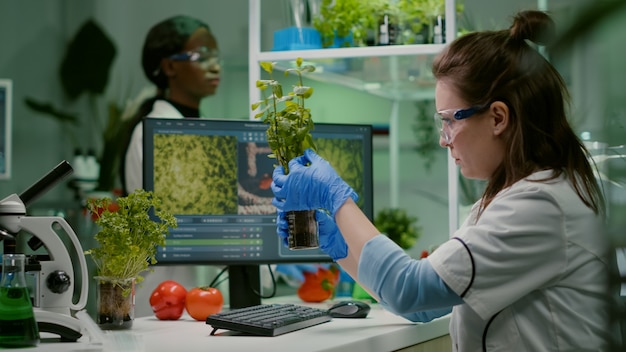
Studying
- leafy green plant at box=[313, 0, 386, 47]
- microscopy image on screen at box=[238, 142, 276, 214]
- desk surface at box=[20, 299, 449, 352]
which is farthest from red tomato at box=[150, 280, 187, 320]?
leafy green plant at box=[313, 0, 386, 47]

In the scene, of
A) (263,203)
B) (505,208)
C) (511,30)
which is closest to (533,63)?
(511,30)

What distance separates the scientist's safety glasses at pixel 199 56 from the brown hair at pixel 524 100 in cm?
259

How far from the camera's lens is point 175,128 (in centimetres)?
217

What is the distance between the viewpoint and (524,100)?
152 centimetres

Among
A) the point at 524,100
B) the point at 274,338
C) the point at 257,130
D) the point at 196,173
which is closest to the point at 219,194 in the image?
the point at 196,173

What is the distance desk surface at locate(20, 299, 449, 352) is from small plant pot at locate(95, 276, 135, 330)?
0.12 feet

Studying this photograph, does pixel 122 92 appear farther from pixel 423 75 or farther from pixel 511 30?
pixel 511 30

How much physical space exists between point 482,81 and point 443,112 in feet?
0.35

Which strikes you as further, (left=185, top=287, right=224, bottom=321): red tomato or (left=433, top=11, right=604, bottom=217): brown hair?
(left=185, top=287, right=224, bottom=321): red tomato

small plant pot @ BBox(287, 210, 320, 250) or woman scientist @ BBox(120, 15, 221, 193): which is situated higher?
woman scientist @ BBox(120, 15, 221, 193)

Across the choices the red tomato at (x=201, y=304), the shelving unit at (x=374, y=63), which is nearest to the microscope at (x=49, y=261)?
the red tomato at (x=201, y=304)

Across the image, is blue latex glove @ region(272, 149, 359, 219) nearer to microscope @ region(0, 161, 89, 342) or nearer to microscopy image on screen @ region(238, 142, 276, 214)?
microscopy image on screen @ region(238, 142, 276, 214)

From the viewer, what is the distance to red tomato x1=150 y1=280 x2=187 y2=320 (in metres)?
2.02

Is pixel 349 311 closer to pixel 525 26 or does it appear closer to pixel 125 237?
pixel 125 237
